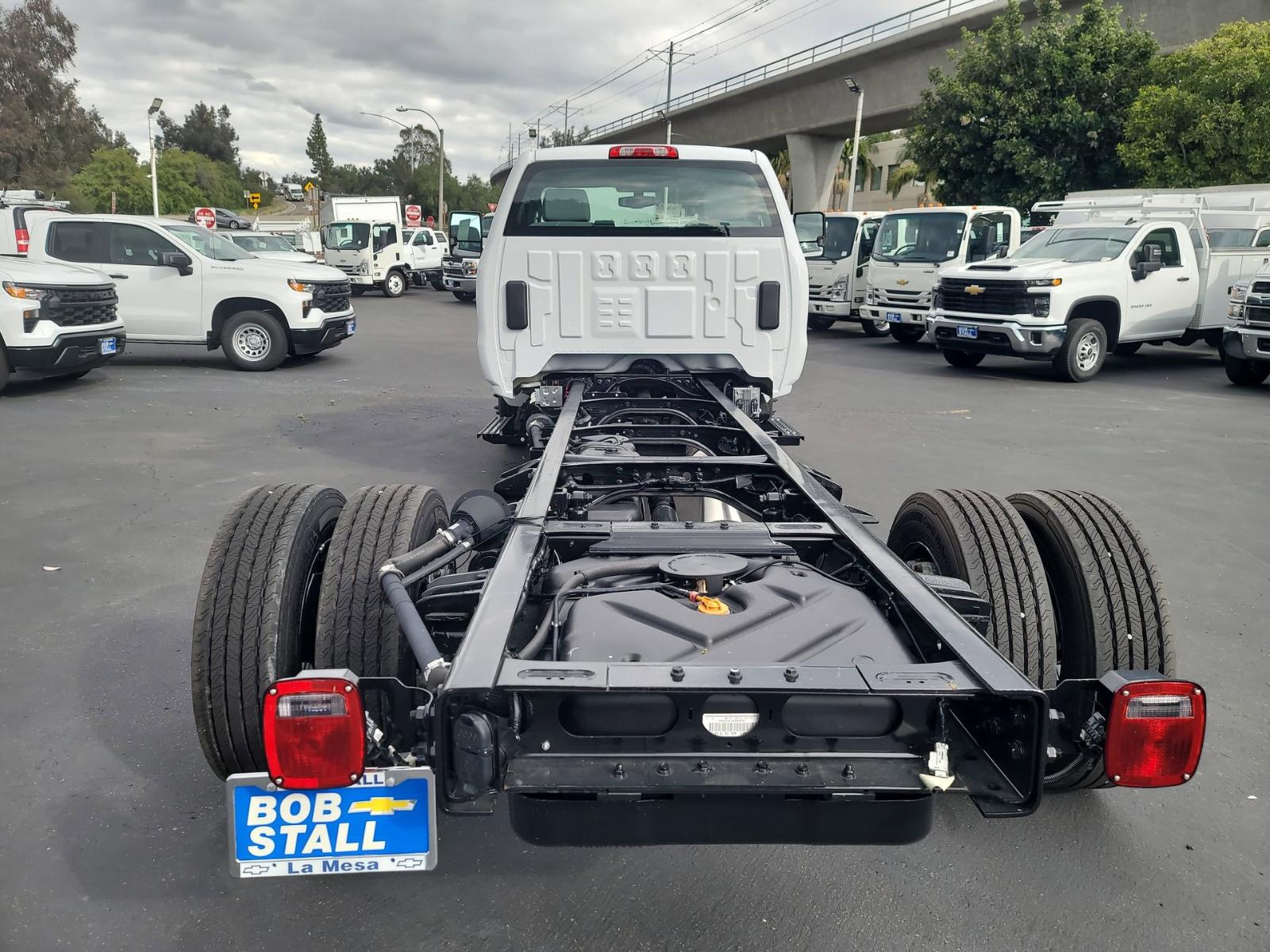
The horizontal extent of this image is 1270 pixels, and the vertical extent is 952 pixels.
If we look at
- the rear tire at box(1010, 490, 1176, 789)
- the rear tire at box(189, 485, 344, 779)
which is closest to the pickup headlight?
the rear tire at box(189, 485, 344, 779)

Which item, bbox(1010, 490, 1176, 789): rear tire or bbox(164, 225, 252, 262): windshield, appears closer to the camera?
bbox(1010, 490, 1176, 789): rear tire

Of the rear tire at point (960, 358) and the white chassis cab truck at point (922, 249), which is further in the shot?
the white chassis cab truck at point (922, 249)

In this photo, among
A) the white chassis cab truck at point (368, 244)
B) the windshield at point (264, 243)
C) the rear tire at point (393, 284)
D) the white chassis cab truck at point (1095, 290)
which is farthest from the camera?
the rear tire at point (393, 284)

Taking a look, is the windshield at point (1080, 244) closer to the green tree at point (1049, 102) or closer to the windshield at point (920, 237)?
the windshield at point (920, 237)

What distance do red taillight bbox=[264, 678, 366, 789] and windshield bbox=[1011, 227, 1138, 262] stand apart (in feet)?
43.5

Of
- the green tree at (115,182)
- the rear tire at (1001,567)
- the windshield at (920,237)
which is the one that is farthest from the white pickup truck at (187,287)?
the green tree at (115,182)

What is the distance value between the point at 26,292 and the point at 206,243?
10.5ft

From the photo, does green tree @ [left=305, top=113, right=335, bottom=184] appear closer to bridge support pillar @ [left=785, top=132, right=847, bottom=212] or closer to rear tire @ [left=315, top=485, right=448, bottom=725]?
bridge support pillar @ [left=785, top=132, right=847, bottom=212]

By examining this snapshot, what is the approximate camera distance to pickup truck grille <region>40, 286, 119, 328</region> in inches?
397

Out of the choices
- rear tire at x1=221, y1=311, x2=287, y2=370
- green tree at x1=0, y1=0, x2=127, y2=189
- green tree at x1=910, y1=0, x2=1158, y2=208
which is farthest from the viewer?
green tree at x1=0, y1=0, x2=127, y2=189

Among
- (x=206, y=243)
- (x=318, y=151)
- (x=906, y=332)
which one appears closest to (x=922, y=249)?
(x=906, y=332)

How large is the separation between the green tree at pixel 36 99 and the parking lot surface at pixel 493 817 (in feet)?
171

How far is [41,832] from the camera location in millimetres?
2852

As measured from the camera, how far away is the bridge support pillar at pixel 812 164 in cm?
4169
